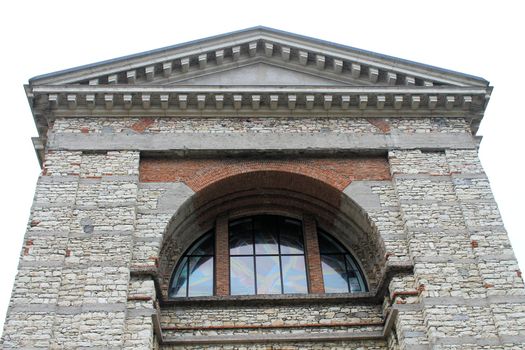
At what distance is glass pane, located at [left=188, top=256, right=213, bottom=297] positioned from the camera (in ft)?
49.1

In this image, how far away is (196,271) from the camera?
50.4ft

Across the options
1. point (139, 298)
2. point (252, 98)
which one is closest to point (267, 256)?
point (139, 298)

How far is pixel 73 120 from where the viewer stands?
52.7 ft

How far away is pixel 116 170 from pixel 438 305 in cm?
752

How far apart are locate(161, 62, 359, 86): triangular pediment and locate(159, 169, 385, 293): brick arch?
268 centimetres

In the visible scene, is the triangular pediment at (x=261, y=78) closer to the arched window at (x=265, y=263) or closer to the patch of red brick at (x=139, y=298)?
the arched window at (x=265, y=263)

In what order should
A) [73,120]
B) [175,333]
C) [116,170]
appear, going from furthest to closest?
[73,120] → [116,170] → [175,333]

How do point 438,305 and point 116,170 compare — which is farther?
point 116,170

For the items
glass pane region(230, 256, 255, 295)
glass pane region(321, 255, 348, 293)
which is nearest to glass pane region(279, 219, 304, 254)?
glass pane region(321, 255, 348, 293)

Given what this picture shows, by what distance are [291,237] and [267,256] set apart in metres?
0.88

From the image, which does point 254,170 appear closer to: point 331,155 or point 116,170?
point 331,155

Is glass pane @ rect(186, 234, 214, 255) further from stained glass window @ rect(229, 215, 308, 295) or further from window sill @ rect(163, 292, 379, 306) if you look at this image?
window sill @ rect(163, 292, 379, 306)

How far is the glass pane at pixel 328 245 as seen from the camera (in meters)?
16.0

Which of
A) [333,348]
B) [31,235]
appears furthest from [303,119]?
[31,235]
